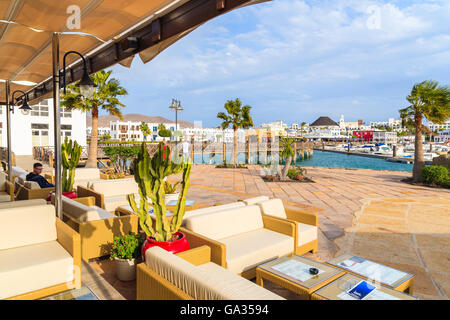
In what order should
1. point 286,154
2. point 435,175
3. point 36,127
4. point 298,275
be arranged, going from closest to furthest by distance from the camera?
point 298,275 → point 435,175 → point 286,154 → point 36,127

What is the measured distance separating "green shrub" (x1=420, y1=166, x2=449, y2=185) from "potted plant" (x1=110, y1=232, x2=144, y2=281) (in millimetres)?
11096

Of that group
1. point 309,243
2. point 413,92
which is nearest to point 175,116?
point 413,92

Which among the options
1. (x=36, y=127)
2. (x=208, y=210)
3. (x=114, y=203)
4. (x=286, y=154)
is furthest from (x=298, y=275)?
(x=36, y=127)

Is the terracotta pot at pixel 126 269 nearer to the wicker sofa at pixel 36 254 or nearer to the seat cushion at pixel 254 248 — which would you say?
the wicker sofa at pixel 36 254

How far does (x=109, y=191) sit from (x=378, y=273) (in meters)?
5.35

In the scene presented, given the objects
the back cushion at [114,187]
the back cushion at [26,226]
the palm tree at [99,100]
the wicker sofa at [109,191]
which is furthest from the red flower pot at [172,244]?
the palm tree at [99,100]

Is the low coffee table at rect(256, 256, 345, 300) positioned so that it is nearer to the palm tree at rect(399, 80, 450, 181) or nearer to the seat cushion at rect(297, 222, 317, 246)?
the seat cushion at rect(297, 222, 317, 246)

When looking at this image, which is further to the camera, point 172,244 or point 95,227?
point 95,227

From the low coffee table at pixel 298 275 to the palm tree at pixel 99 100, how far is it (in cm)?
1270

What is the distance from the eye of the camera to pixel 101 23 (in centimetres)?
290

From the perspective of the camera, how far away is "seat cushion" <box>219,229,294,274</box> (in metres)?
3.02

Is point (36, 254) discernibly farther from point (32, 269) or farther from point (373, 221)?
point (373, 221)
